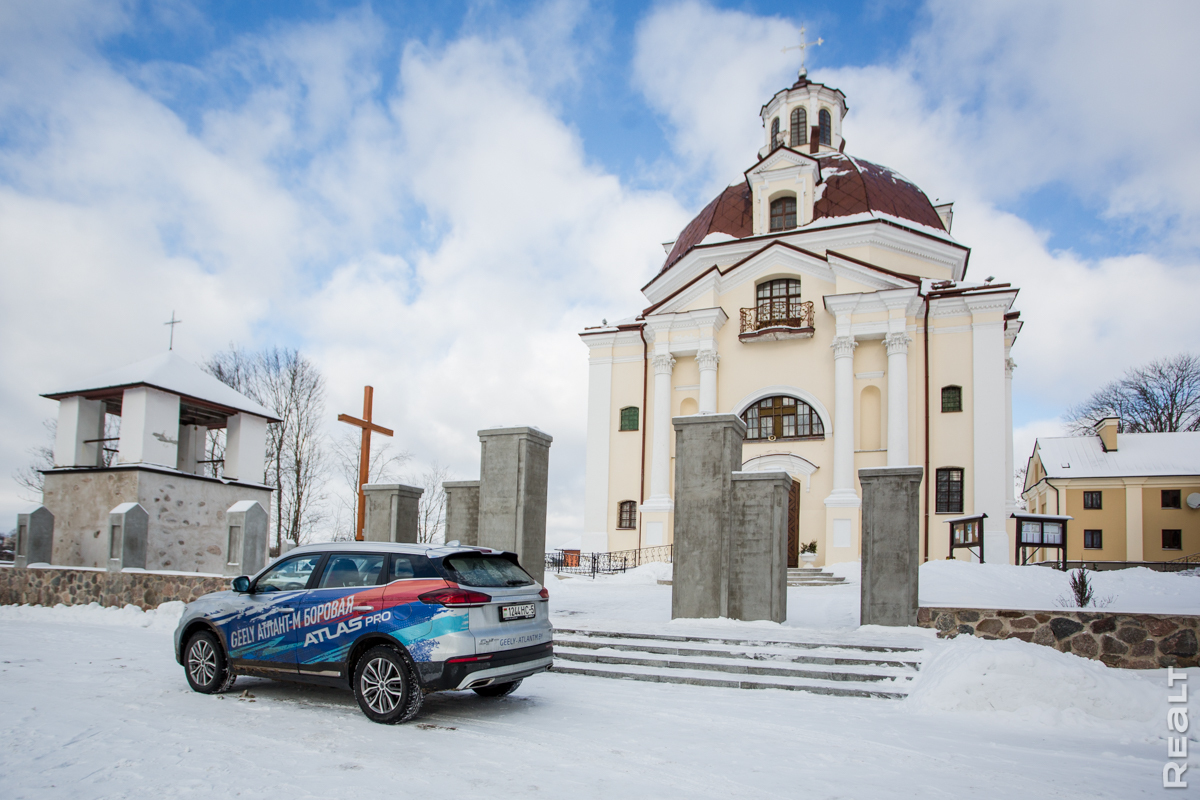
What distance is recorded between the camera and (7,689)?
7.19 meters

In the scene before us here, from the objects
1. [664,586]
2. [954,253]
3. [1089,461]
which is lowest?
[664,586]

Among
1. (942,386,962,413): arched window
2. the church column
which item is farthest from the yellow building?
the church column

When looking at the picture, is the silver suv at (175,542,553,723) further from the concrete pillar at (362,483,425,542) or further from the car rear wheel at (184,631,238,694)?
the concrete pillar at (362,483,425,542)

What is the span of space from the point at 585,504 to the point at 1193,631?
20734 millimetres

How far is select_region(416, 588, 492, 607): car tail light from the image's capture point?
608 centimetres

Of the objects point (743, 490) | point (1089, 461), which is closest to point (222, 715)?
point (743, 490)

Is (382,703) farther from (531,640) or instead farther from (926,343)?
(926,343)

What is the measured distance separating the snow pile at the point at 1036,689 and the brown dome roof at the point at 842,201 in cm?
2142

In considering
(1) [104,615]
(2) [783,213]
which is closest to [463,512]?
(1) [104,615]

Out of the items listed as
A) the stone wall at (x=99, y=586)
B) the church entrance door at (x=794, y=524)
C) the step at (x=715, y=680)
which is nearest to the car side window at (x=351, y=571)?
the step at (x=715, y=680)

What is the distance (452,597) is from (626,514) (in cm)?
2127

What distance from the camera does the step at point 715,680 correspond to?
751 cm

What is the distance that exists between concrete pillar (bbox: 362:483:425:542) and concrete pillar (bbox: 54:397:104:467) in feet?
32.6

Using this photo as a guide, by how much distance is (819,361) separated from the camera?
2509cm
